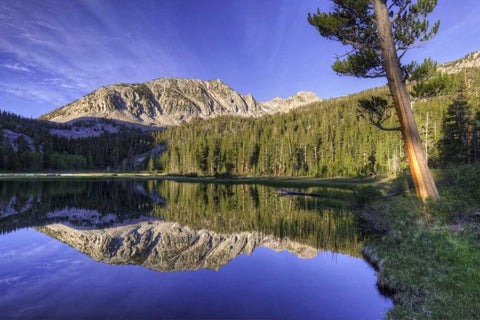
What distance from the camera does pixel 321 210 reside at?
26.2 m

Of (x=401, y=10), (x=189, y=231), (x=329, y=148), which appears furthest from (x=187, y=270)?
(x=329, y=148)

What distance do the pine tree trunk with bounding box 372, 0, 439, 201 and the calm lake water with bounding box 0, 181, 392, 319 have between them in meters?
Answer: 4.75

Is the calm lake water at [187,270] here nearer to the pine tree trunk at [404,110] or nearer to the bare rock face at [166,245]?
the bare rock face at [166,245]

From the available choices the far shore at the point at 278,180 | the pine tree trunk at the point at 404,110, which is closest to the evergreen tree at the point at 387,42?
the pine tree trunk at the point at 404,110

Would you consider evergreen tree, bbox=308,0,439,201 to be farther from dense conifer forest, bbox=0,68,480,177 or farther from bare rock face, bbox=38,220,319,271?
bare rock face, bbox=38,220,319,271

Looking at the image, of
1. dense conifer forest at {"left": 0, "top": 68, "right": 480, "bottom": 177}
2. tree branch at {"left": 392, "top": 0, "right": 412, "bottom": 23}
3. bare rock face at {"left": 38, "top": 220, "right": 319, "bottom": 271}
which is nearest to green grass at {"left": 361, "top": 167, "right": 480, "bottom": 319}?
bare rock face at {"left": 38, "top": 220, "right": 319, "bottom": 271}

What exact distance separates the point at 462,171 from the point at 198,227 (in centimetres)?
2046

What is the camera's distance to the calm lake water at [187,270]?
8148 millimetres

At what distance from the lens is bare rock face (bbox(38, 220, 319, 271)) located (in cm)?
1300

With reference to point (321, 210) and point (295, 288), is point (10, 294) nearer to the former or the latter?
point (295, 288)

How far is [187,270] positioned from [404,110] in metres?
14.1

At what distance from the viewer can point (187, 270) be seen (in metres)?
11.9

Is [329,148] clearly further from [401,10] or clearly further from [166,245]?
[166,245]

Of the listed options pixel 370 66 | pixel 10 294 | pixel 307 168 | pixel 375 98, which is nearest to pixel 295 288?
pixel 10 294
